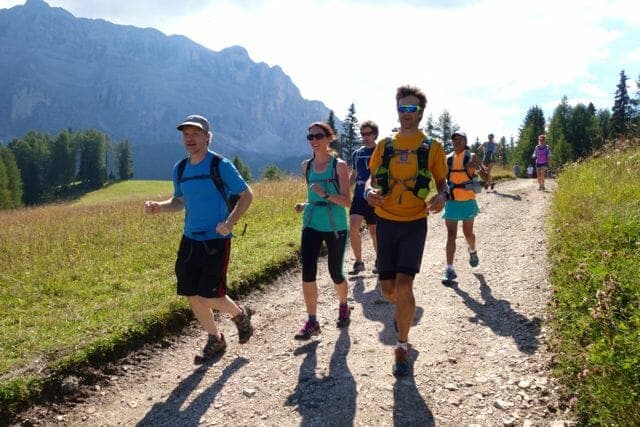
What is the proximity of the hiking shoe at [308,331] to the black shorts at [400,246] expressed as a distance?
138cm

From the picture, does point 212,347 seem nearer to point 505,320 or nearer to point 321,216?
point 321,216

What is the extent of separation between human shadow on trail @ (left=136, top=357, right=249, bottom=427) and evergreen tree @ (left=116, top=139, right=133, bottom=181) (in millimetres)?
121628

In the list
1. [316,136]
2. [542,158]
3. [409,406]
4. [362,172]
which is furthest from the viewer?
[542,158]

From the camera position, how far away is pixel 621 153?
1185 centimetres

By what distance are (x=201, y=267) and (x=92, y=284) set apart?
348 centimetres

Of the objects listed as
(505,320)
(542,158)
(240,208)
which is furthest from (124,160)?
(505,320)

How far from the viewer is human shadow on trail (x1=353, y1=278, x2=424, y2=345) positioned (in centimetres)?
560

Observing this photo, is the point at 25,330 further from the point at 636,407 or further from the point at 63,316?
the point at 636,407

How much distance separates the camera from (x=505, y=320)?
568cm

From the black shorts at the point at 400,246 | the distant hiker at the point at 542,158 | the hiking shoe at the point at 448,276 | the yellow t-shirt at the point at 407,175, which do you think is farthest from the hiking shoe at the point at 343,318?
the distant hiker at the point at 542,158

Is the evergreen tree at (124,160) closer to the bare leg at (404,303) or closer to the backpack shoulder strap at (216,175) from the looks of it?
the backpack shoulder strap at (216,175)

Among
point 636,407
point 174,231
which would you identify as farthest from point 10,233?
point 636,407

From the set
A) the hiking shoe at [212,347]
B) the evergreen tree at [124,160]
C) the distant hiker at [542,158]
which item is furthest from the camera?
the evergreen tree at [124,160]

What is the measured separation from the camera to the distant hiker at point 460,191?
764 centimetres
